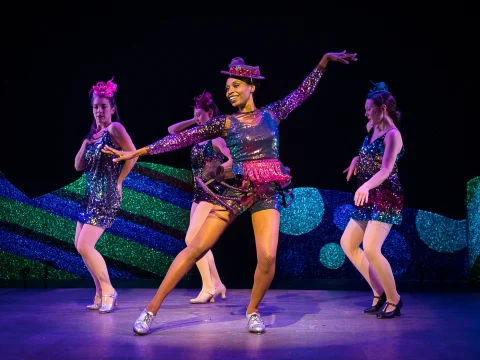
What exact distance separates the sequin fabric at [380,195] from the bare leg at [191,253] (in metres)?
1.18

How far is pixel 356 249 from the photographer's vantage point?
15.3ft

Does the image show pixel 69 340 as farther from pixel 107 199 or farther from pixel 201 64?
pixel 201 64

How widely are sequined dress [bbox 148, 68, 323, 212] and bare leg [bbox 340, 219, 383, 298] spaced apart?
969 millimetres

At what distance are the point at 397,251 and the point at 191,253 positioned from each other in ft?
11.3

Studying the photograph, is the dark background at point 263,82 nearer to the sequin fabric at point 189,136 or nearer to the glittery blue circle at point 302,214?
the glittery blue circle at point 302,214

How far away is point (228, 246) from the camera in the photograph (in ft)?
21.9

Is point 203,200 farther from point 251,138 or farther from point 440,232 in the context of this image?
point 440,232

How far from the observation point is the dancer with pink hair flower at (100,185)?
4.66m

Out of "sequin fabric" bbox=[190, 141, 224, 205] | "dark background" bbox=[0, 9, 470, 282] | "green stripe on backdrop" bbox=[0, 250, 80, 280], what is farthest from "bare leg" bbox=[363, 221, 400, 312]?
"green stripe on backdrop" bbox=[0, 250, 80, 280]

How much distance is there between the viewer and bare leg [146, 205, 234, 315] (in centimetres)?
367

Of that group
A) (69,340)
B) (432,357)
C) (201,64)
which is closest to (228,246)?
(201,64)

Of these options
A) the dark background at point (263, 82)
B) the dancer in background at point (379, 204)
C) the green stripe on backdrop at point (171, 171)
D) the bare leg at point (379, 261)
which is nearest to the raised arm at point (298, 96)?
the dancer in background at point (379, 204)

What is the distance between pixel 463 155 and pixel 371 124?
2291mm

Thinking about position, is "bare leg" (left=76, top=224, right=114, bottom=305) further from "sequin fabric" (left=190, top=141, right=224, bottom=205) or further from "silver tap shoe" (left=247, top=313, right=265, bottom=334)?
"silver tap shoe" (left=247, top=313, right=265, bottom=334)
